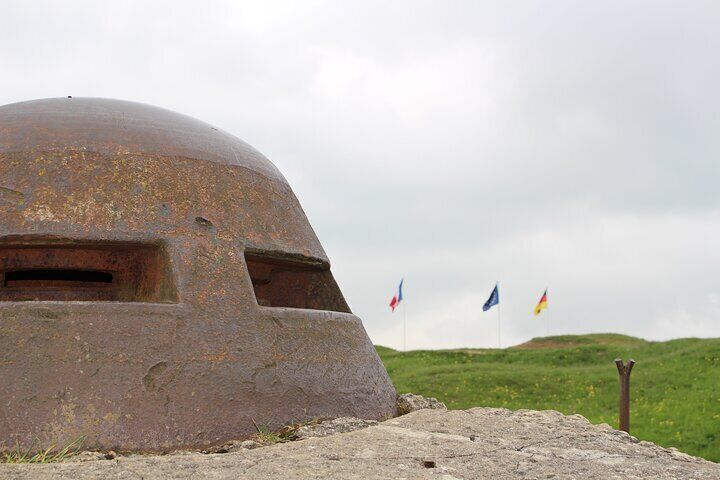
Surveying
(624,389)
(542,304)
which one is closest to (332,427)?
(624,389)

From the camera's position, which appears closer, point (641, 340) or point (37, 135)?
point (37, 135)

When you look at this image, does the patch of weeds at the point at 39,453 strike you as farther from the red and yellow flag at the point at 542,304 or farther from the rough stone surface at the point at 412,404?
the red and yellow flag at the point at 542,304

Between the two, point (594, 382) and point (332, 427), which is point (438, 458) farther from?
point (594, 382)

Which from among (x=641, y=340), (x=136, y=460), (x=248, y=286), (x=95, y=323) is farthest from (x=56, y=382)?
(x=641, y=340)

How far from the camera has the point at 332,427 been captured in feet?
12.5

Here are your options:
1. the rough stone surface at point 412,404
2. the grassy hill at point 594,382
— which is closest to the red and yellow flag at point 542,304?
the grassy hill at point 594,382

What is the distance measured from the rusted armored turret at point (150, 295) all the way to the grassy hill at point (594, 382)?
7.62 m

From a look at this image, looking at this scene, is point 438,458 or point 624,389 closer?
point 438,458

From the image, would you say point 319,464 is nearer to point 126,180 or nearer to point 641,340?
point 126,180

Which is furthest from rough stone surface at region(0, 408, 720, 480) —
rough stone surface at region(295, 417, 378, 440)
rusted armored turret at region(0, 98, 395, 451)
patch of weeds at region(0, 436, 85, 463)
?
rusted armored turret at region(0, 98, 395, 451)

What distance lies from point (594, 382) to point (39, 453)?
1291cm

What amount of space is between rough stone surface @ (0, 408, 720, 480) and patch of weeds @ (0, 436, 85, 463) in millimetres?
298

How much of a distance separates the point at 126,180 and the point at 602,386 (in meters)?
12.2

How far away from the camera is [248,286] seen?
4.03m
